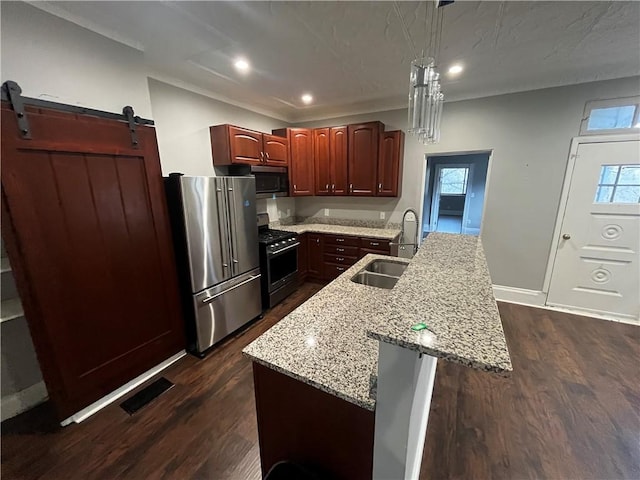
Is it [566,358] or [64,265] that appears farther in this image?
[566,358]

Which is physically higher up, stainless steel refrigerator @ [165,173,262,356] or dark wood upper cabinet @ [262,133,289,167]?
dark wood upper cabinet @ [262,133,289,167]

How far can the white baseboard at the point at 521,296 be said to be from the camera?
331 cm

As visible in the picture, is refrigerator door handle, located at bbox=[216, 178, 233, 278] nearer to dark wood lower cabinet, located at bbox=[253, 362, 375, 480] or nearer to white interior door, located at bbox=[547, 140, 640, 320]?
dark wood lower cabinet, located at bbox=[253, 362, 375, 480]

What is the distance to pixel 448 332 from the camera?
28.6 inches

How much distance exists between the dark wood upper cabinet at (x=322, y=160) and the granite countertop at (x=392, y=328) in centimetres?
252

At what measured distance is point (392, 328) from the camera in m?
0.74

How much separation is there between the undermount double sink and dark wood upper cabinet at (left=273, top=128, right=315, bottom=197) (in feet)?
6.94

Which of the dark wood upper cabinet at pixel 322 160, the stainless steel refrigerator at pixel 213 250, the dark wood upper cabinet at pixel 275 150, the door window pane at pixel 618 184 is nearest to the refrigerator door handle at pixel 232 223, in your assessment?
the stainless steel refrigerator at pixel 213 250

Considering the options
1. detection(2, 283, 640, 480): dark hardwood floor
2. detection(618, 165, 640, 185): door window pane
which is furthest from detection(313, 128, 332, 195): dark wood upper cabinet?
detection(618, 165, 640, 185): door window pane

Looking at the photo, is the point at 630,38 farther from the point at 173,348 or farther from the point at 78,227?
the point at 173,348

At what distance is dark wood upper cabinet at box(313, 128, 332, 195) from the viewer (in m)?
3.82

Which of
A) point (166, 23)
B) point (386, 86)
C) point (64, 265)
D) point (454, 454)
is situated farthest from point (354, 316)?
point (386, 86)

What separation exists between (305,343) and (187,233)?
1.57 metres

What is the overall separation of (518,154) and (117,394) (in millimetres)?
4737
